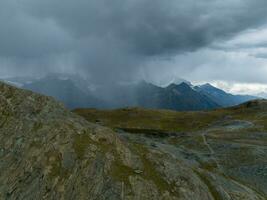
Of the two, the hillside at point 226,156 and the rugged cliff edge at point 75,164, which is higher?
the rugged cliff edge at point 75,164

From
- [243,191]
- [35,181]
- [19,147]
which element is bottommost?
[243,191]

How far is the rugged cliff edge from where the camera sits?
57.9 metres

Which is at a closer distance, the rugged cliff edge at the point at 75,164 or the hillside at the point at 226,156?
the rugged cliff edge at the point at 75,164

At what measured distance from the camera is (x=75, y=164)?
60.5 m

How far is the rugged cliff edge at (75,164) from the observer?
57875 millimetres

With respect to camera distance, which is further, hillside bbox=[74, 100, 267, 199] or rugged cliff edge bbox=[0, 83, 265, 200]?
hillside bbox=[74, 100, 267, 199]

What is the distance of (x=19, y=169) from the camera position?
59438mm

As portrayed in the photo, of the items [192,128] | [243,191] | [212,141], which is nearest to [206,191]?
[243,191]

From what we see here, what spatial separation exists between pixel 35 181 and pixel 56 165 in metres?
3.97

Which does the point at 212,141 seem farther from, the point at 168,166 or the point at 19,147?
the point at 19,147

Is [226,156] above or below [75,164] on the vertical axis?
below

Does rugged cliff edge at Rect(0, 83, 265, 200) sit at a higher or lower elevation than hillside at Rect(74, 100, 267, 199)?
higher

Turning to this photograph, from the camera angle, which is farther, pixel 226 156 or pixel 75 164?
pixel 226 156

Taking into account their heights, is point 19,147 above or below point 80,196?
above
